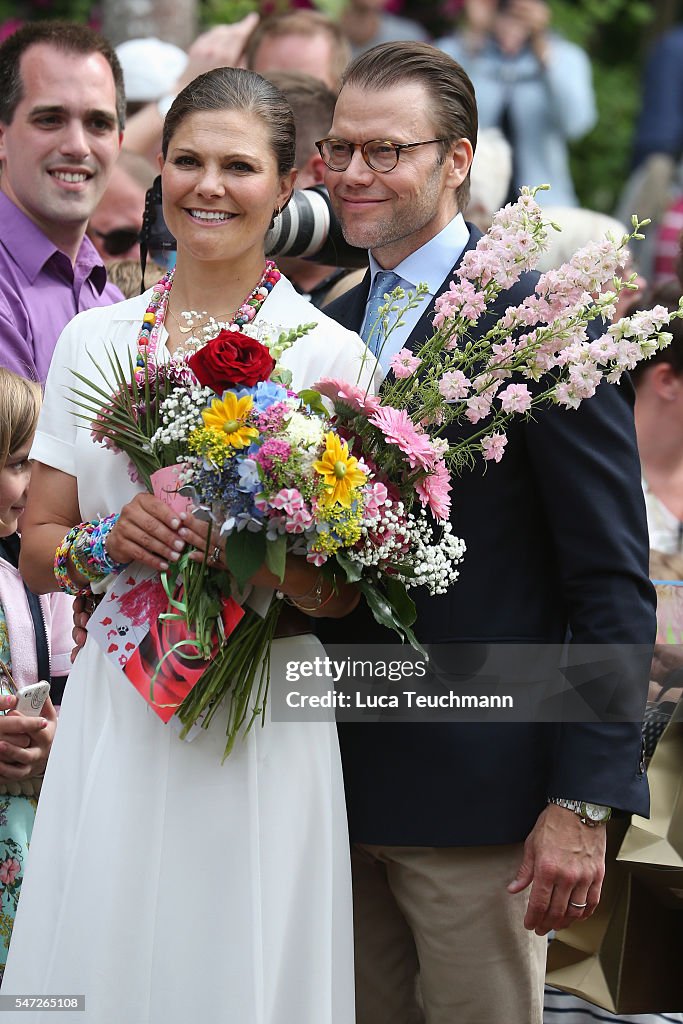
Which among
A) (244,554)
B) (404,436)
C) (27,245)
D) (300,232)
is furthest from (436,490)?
(27,245)

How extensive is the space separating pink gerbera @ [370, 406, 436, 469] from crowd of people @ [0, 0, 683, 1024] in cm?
18

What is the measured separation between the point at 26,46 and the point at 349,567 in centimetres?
269

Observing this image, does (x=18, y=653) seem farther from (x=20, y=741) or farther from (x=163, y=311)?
(x=163, y=311)

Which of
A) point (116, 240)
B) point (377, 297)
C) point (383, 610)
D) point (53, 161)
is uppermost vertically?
point (116, 240)

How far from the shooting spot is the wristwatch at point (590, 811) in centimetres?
290

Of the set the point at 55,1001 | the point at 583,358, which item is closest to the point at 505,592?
the point at 583,358

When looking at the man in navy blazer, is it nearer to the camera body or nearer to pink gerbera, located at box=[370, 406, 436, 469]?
pink gerbera, located at box=[370, 406, 436, 469]

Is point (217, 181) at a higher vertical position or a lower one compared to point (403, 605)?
higher

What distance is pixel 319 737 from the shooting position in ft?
9.54

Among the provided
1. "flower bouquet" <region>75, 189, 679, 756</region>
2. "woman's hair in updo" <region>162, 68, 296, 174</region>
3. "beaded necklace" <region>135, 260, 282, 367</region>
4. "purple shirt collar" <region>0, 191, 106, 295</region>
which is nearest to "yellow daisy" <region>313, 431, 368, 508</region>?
"flower bouquet" <region>75, 189, 679, 756</region>

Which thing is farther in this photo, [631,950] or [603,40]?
[603,40]

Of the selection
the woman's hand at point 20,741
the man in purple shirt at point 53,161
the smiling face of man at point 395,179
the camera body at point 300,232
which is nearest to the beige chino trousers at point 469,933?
the woman's hand at point 20,741

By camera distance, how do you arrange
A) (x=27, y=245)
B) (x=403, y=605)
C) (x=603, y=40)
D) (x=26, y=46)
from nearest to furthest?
(x=403, y=605) → (x=27, y=245) → (x=26, y=46) → (x=603, y=40)

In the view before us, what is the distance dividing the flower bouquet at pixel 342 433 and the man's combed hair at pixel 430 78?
0.51 m
